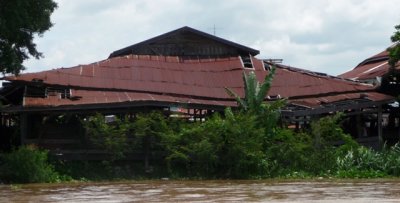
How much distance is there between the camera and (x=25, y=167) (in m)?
21.7

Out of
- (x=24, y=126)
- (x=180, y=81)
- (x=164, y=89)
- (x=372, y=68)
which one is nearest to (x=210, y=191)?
(x=24, y=126)

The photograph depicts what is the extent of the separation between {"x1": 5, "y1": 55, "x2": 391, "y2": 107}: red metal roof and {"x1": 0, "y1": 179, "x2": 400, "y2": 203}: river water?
546 cm

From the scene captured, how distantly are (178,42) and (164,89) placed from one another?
4.84 m

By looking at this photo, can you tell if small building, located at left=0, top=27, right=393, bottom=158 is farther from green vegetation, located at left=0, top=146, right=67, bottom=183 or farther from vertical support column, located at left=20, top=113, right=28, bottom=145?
green vegetation, located at left=0, top=146, right=67, bottom=183

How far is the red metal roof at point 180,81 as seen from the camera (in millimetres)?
26770

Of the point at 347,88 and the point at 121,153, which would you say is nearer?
the point at 121,153

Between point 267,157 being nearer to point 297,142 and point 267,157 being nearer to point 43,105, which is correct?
point 297,142

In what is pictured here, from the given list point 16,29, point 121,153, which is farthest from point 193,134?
point 16,29

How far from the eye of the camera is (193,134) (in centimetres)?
2353

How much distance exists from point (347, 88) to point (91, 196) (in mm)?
15744

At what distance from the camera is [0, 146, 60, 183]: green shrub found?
71.3ft

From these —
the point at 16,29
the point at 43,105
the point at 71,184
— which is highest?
the point at 16,29

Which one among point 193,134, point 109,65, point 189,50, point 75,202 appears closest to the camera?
point 75,202

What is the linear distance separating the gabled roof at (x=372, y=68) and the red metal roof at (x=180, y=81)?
1.97 meters
